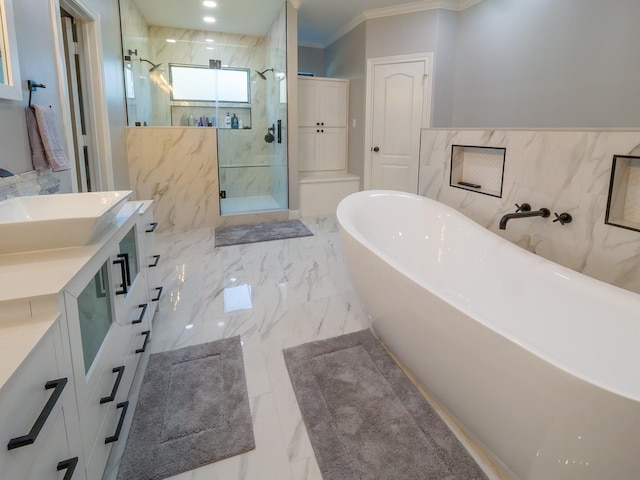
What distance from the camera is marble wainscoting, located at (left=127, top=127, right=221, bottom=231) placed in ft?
14.0

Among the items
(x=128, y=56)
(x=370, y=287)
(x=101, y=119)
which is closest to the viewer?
(x=370, y=287)

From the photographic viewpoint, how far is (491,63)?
4227 mm

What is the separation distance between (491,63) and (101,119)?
4.10 m

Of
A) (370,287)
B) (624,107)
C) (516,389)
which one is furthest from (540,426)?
(624,107)

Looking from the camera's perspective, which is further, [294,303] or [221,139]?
[221,139]

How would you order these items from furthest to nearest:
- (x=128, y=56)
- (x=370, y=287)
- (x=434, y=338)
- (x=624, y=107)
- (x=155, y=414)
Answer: (x=128, y=56), (x=624, y=107), (x=370, y=287), (x=155, y=414), (x=434, y=338)

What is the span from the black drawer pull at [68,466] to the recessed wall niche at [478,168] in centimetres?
261

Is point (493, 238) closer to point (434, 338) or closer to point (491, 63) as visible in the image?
point (434, 338)

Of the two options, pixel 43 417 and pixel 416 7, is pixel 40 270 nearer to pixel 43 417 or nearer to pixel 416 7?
pixel 43 417

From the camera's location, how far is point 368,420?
5.25ft

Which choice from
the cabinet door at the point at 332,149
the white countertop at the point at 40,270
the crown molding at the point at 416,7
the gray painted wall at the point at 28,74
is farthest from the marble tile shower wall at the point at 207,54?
the white countertop at the point at 40,270

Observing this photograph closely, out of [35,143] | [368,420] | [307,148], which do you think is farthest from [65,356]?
[307,148]

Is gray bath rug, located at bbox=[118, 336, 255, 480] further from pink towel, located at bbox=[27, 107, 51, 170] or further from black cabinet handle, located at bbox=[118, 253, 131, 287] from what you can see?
pink towel, located at bbox=[27, 107, 51, 170]

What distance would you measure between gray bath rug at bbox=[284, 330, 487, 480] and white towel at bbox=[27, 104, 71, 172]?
167 cm
